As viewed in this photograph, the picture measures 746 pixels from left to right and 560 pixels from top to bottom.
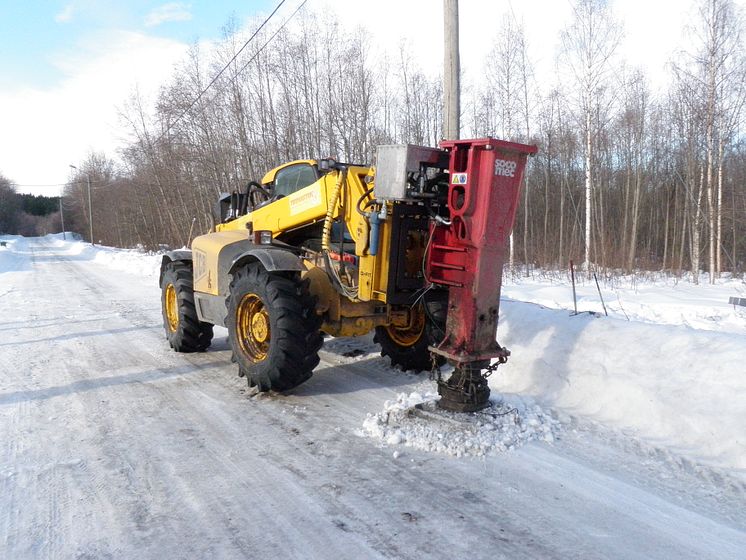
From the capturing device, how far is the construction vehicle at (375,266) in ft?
13.8

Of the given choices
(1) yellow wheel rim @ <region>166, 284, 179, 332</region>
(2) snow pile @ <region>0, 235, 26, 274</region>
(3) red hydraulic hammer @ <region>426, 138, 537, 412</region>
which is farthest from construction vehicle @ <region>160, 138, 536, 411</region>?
(2) snow pile @ <region>0, 235, 26, 274</region>

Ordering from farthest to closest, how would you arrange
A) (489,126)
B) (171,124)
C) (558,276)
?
(489,126), (171,124), (558,276)

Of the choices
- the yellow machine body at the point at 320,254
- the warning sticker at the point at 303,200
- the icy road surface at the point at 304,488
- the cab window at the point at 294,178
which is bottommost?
the icy road surface at the point at 304,488

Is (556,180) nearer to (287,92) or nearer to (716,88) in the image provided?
(716,88)

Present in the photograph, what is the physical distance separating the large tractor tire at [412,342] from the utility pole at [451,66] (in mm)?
2996

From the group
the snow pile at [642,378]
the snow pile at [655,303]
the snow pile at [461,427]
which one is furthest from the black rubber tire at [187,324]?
the snow pile at [655,303]

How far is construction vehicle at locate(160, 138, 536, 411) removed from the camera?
4.19 metres

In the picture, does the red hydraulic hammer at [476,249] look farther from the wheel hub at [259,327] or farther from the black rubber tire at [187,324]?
the black rubber tire at [187,324]

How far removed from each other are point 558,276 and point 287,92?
1528 centimetres

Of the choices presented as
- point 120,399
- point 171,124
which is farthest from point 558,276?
point 171,124

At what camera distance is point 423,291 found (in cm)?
499

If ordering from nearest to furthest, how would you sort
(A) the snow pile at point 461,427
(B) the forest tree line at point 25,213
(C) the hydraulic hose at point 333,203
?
(A) the snow pile at point 461,427
(C) the hydraulic hose at point 333,203
(B) the forest tree line at point 25,213

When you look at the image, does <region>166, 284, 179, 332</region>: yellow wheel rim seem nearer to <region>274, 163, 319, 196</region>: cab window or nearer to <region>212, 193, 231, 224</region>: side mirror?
<region>212, 193, 231, 224</region>: side mirror

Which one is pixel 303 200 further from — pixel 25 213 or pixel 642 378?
pixel 25 213
